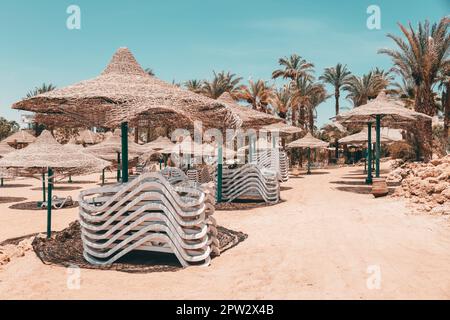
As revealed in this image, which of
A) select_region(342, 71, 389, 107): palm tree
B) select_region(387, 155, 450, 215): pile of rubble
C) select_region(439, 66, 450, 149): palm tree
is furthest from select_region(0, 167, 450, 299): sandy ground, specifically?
select_region(342, 71, 389, 107): palm tree

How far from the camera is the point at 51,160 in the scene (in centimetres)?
902

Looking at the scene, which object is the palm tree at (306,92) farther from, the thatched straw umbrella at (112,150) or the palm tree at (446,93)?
the thatched straw umbrella at (112,150)

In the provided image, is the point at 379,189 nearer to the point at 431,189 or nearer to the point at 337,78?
the point at 431,189

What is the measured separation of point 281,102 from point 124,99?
84.3 ft

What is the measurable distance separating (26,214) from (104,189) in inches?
310

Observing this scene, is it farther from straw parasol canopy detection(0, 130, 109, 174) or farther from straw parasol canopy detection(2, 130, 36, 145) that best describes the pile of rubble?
straw parasol canopy detection(2, 130, 36, 145)

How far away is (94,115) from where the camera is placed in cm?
748

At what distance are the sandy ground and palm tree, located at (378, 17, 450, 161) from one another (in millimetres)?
13615

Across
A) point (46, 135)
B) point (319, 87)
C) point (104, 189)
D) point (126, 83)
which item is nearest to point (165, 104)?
point (126, 83)

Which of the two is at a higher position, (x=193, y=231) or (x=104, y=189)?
(x=104, y=189)

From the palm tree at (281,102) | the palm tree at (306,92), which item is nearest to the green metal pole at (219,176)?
the palm tree at (281,102)

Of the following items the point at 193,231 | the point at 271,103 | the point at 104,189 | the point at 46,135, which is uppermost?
the point at 271,103

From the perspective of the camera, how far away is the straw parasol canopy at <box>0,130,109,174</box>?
8.87 meters
